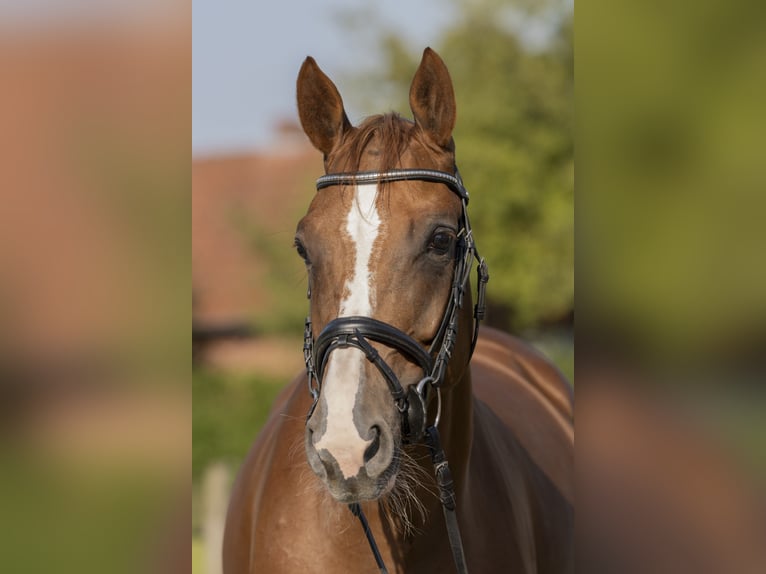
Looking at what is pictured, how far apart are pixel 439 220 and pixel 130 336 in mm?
1464

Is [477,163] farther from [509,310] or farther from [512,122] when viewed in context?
[509,310]

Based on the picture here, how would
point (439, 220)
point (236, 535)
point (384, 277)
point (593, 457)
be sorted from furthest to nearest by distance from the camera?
point (236, 535) → point (439, 220) → point (384, 277) → point (593, 457)

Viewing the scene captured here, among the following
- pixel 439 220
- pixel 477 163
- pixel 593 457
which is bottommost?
pixel 593 457

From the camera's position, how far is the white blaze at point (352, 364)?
1.95 m

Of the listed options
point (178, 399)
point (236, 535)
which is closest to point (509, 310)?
point (236, 535)

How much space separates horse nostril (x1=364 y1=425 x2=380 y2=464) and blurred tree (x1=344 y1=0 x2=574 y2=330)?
12215 mm

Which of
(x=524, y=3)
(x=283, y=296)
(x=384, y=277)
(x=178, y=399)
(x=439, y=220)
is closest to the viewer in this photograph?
(x=178, y=399)

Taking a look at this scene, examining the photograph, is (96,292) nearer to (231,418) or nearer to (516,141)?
(231,418)

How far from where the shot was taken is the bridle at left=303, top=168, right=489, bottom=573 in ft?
6.88

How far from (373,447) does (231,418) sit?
33.0 feet

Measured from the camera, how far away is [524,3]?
15602 millimetres

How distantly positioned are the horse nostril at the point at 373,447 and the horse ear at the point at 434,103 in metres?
0.95

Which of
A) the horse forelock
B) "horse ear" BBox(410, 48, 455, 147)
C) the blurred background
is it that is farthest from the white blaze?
the blurred background

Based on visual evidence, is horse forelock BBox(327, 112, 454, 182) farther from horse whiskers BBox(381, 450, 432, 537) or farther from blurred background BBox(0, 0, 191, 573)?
blurred background BBox(0, 0, 191, 573)
